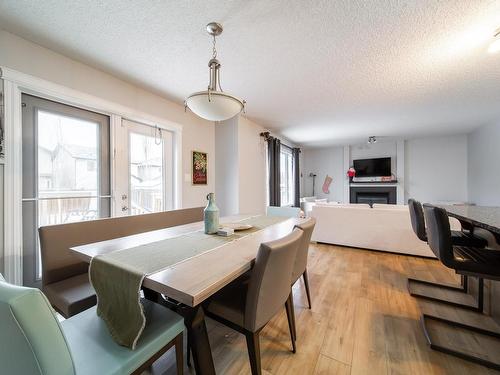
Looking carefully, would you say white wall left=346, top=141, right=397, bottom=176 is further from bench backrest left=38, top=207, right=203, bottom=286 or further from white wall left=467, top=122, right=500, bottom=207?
bench backrest left=38, top=207, right=203, bottom=286

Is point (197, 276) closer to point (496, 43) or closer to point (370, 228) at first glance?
point (496, 43)

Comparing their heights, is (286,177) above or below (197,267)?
above

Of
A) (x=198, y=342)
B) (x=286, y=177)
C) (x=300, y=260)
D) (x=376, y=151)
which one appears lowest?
(x=198, y=342)

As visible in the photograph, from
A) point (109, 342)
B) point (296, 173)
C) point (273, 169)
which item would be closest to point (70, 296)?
point (109, 342)

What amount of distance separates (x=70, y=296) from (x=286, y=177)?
18.2 feet

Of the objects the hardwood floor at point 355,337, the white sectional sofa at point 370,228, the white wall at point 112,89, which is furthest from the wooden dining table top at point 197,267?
the white sectional sofa at point 370,228

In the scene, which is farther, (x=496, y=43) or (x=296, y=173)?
(x=296, y=173)

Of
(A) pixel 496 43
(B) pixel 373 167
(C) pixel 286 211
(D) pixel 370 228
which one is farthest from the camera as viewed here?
(B) pixel 373 167

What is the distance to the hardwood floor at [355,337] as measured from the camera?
134 centimetres

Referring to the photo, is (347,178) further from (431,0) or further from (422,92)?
(431,0)

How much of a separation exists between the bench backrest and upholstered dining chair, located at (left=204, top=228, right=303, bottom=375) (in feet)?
3.73

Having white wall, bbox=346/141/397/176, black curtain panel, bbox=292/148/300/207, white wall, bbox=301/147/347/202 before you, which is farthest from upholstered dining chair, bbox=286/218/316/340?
white wall, bbox=346/141/397/176

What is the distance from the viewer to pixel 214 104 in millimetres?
1382

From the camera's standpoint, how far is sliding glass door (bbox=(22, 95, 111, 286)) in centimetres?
196
